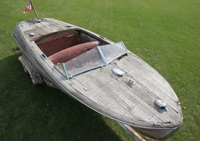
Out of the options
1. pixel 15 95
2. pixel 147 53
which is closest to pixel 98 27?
pixel 147 53

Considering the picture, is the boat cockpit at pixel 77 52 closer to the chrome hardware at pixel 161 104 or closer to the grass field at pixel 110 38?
the grass field at pixel 110 38

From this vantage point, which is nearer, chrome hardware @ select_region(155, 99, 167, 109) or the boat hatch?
chrome hardware @ select_region(155, 99, 167, 109)

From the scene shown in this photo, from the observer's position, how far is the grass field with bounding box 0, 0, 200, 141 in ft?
10.9

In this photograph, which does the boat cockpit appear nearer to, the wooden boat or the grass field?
the wooden boat

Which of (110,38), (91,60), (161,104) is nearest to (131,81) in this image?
(161,104)

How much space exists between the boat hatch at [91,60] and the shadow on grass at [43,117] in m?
1.39

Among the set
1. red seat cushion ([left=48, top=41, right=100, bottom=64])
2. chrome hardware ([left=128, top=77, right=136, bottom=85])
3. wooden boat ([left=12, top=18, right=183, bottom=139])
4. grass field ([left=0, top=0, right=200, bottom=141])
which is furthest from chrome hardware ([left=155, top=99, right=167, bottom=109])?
red seat cushion ([left=48, top=41, right=100, bottom=64])

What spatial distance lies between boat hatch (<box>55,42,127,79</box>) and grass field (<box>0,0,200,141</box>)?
139 cm

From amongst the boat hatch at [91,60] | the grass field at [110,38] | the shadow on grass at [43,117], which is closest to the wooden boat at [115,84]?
the boat hatch at [91,60]

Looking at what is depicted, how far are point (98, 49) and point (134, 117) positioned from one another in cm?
211

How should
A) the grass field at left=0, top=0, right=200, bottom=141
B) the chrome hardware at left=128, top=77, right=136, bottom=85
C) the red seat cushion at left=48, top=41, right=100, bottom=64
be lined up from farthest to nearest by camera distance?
the red seat cushion at left=48, top=41, right=100, bottom=64 < the grass field at left=0, top=0, right=200, bottom=141 < the chrome hardware at left=128, top=77, right=136, bottom=85

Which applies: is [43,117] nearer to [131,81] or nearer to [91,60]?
[91,60]

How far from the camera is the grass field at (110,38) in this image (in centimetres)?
331

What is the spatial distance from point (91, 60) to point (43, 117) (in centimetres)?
220
